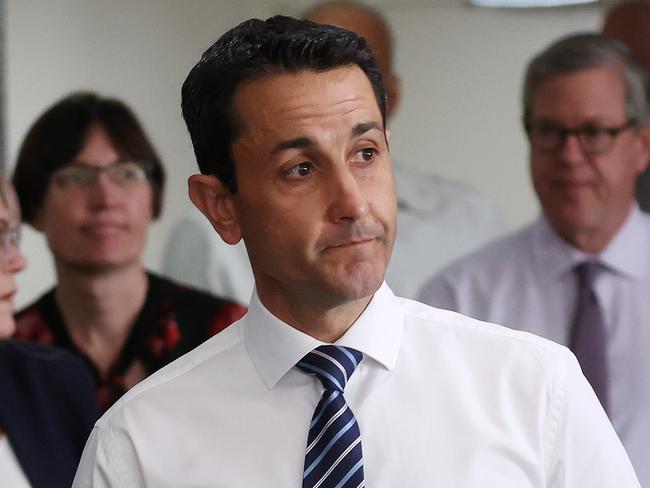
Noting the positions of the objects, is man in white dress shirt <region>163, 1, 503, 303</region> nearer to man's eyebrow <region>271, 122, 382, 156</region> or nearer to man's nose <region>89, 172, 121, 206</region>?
man's nose <region>89, 172, 121, 206</region>

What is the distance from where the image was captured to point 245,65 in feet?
3.79

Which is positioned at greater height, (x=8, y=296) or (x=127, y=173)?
(x=127, y=173)

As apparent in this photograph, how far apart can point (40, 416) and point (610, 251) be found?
3.16 ft

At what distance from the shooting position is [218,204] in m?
1.23

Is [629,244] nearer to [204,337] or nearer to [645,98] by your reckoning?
[645,98]

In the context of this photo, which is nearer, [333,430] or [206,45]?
[333,430]

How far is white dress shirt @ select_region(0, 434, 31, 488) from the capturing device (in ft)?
5.69

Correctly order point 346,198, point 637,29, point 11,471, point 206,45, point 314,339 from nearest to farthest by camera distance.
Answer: point 346,198 < point 314,339 < point 11,471 < point 637,29 < point 206,45

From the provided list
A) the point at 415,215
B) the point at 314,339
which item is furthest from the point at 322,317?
the point at 415,215

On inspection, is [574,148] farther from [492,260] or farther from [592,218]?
[492,260]

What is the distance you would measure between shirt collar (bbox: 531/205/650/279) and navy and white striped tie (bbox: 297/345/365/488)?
0.96 m

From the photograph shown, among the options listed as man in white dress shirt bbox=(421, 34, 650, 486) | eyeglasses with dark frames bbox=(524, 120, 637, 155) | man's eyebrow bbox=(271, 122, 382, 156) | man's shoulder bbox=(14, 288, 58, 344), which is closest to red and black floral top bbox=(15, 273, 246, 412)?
man's shoulder bbox=(14, 288, 58, 344)

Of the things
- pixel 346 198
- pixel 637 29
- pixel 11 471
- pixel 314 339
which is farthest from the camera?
pixel 637 29

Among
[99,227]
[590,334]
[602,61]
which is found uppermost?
[602,61]
